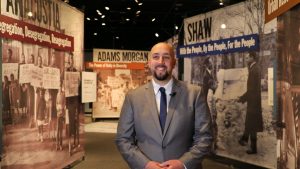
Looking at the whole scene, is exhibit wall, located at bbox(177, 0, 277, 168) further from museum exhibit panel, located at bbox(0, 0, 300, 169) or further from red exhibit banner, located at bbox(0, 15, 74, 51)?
red exhibit banner, located at bbox(0, 15, 74, 51)

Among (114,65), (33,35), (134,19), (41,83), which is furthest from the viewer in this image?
(114,65)

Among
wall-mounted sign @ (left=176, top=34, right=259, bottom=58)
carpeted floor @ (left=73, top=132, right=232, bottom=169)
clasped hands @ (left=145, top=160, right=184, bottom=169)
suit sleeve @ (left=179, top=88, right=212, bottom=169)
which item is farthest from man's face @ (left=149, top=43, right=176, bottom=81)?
carpeted floor @ (left=73, top=132, right=232, bottom=169)

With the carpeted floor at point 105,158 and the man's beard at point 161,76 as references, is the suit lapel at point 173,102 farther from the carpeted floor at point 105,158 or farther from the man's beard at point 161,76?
the carpeted floor at point 105,158

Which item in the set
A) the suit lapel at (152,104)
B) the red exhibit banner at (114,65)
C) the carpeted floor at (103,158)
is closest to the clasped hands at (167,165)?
the suit lapel at (152,104)

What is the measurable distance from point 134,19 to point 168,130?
12.4 metres

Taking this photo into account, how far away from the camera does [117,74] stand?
603 inches

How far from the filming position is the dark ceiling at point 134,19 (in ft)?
38.5

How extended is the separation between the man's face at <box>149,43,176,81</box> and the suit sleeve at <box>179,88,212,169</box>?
0.28 m

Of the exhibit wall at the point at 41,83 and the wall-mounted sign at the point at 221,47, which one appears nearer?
the exhibit wall at the point at 41,83

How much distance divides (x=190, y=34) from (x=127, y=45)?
12573mm

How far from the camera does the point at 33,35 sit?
5.26m

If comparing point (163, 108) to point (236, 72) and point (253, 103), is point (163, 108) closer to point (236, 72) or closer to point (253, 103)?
point (253, 103)

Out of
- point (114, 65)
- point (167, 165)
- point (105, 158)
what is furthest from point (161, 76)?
point (114, 65)

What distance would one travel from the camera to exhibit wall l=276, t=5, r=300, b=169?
3.29 metres
